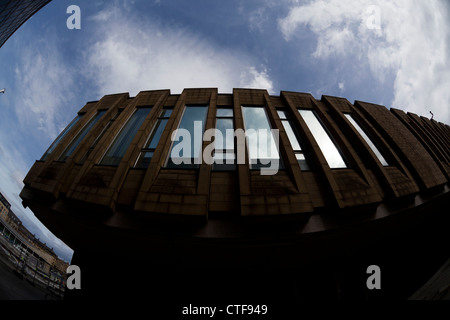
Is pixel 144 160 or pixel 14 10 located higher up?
pixel 14 10

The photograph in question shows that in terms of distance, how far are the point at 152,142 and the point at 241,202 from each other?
5001mm

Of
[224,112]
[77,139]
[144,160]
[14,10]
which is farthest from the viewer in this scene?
[14,10]

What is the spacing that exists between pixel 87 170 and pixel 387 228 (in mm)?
13463

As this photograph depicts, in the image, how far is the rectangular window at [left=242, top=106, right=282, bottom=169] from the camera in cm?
620

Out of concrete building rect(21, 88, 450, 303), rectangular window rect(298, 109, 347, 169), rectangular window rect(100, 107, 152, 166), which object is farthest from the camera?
rectangular window rect(298, 109, 347, 169)

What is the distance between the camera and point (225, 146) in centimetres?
653

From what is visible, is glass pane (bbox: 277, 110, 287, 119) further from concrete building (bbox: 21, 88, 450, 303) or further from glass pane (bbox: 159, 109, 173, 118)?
glass pane (bbox: 159, 109, 173, 118)

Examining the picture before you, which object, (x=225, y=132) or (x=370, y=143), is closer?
(x=225, y=132)

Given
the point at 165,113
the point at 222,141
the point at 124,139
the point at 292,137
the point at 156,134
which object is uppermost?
the point at 165,113

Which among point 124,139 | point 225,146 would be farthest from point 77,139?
point 225,146

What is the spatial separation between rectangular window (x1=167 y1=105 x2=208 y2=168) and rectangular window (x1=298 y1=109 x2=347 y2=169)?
5.64 meters

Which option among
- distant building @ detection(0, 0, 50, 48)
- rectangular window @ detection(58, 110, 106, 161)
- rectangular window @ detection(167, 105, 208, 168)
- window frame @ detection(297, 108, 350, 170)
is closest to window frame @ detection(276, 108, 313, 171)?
window frame @ detection(297, 108, 350, 170)

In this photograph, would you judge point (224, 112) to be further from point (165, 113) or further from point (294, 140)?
point (294, 140)

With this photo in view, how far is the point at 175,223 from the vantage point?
5.01 metres
